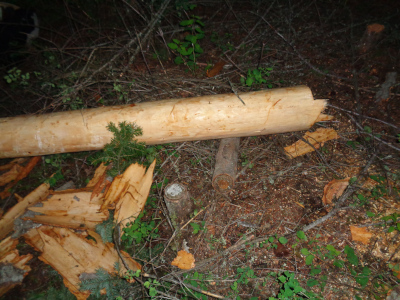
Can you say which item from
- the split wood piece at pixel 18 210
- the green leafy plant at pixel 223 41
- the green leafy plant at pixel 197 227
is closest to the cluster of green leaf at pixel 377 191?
the green leafy plant at pixel 197 227

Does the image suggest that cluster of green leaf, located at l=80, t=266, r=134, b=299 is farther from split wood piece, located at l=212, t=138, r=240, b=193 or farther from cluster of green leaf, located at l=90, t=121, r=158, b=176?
split wood piece, located at l=212, t=138, r=240, b=193

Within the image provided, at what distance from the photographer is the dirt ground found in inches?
77.9

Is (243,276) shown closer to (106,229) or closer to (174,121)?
(106,229)

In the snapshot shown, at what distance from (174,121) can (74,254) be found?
1793 millimetres

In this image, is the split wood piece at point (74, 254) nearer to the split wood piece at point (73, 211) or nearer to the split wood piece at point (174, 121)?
the split wood piece at point (73, 211)

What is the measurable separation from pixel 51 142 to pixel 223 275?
2392 millimetres

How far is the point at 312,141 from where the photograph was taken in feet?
8.91

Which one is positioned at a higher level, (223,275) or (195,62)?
(195,62)

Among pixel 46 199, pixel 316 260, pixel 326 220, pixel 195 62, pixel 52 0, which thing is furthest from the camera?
pixel 52 0

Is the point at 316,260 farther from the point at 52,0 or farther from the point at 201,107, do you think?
the point at 52,0

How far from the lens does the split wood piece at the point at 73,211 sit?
2445 millimetres

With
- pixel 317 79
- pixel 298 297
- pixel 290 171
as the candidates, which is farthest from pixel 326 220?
pixel 317 79

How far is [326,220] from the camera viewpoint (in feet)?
7.23

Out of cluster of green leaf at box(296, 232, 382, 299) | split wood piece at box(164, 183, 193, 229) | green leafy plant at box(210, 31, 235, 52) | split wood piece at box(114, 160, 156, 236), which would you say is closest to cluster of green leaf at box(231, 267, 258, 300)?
cluster of green leaf at box(296, 232, 382, 299)
